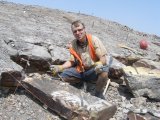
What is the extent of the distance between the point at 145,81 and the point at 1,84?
272cm

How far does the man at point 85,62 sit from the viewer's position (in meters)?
5.85

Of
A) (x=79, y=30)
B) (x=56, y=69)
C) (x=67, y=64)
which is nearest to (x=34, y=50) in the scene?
(x=67, y=64)

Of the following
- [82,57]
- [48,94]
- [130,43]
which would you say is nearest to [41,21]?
[130,43]

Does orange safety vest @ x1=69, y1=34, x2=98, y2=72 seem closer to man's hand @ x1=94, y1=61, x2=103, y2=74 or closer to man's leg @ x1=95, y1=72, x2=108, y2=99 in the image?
man's hand @ x1=94, y1=61, x2=103, y2=74

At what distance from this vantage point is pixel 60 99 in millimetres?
5176

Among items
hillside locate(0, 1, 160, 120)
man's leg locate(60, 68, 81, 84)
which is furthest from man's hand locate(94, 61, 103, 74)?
hillside locate(0, 1, 160, 120)

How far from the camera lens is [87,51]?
19.8 feet

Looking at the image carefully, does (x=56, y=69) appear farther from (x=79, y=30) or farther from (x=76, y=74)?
(x=79, y=30)

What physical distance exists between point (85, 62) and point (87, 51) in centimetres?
20

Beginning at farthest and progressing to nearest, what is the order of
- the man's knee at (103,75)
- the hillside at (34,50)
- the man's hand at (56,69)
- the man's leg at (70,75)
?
the man's leg at (70,75) < the man's knee at (103,75) < the man's hand at (56,69) < the hillside at (34,50)

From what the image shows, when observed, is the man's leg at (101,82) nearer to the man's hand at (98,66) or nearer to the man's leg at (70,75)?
the man's hand at (98,66)

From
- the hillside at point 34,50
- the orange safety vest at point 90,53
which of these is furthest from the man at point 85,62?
the hillside at point 34,50

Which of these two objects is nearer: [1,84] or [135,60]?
[1,84]

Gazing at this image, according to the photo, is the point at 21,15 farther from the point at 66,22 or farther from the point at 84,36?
the point at 84,36
